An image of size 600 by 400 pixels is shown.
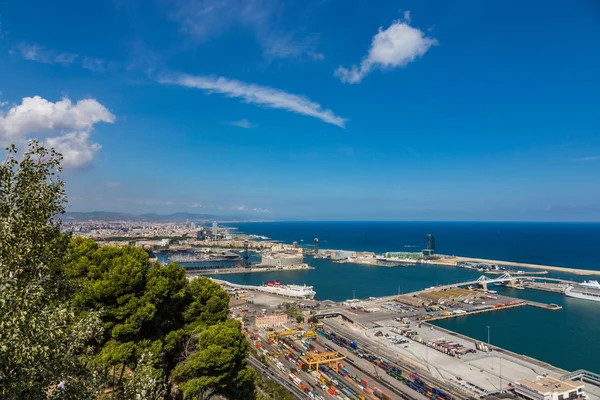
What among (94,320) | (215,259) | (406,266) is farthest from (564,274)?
(94,320)

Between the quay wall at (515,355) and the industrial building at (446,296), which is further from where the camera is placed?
the industrial building at (446,296)

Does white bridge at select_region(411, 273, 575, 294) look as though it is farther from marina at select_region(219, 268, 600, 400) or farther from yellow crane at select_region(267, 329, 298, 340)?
yellow crane at select_region(267, 329, 298, 340)

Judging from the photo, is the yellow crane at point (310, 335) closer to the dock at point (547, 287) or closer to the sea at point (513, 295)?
the sea at point (513, 295)

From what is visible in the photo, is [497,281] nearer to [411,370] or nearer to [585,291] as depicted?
[585,291]

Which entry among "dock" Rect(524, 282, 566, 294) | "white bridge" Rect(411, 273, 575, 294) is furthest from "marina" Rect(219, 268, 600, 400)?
"white bridge" Rect(411, 273, 575, 294)

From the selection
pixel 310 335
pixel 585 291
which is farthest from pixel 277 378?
pixel 585 291

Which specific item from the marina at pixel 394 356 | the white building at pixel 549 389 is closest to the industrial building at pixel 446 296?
the marina at pixel 394 356
